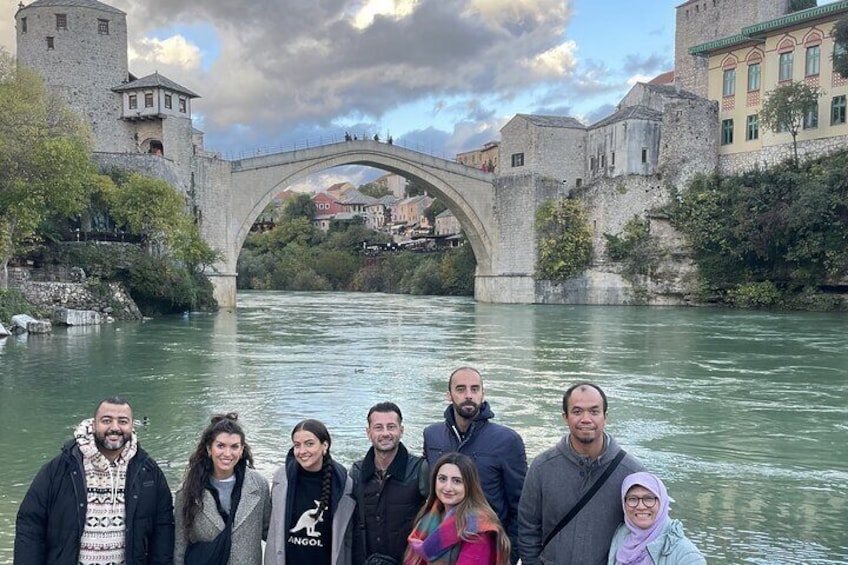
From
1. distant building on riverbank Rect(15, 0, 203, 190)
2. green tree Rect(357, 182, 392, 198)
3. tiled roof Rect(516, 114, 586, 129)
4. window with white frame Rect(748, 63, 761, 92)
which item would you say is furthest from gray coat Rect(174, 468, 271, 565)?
green tree Rect(357, 182, 392, 198)

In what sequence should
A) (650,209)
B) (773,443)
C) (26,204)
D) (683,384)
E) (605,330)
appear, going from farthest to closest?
1. (650,209)
2. (605,330)
3. (26,204)
4. (683,384)
5. (773,443)

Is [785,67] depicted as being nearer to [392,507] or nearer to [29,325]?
[29,325]

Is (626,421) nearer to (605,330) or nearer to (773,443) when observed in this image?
(773,443)

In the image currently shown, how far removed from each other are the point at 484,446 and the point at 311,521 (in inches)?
29.3

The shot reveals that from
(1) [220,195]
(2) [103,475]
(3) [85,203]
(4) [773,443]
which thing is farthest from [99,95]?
(2) [103,475]

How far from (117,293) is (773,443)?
19.2m

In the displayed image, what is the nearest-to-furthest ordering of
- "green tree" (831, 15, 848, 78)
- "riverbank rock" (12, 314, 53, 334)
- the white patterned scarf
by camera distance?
the white patterned scarf
"riverbank rock" (12, 314, 53, 334)
"green tree" (831, 15, 848, 78)

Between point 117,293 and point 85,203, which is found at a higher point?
point 85,203

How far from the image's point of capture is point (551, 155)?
3644 centimetres

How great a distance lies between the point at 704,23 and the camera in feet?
133

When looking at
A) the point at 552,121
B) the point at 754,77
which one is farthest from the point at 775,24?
the point at 552,121

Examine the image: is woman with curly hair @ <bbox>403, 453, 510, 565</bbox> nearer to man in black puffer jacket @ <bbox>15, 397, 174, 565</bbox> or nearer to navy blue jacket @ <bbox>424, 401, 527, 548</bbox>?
navy blue jacket @ <bbox>424, 401, 527, 548</bbox>

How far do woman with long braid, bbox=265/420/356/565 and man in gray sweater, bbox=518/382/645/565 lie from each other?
0.68 m

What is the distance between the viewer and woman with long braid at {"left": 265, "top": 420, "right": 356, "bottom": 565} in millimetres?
3133
